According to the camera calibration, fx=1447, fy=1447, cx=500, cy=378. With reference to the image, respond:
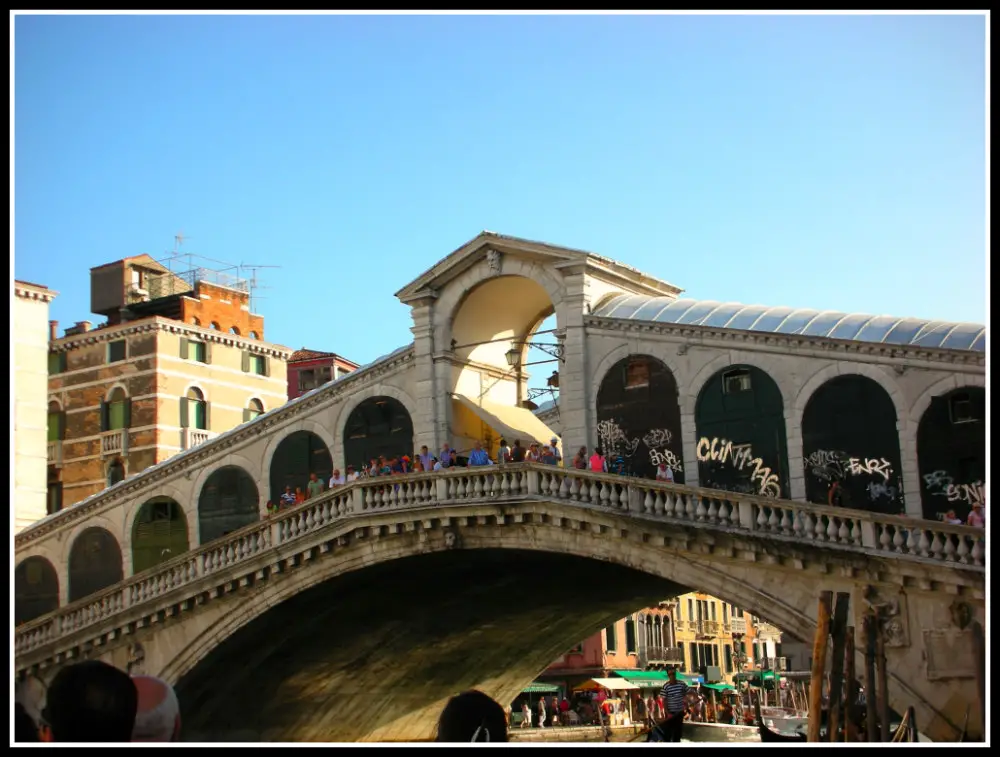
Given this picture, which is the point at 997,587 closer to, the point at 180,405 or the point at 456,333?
the point at 456,333

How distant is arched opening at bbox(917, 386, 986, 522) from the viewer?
24.5 meters

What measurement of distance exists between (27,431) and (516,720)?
21148mm

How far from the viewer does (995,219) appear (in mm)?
12992

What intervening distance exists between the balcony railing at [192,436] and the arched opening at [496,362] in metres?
13.4

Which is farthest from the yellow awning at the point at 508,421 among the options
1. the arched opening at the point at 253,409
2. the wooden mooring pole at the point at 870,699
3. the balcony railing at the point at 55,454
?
the balcony railing at the point at 55,454

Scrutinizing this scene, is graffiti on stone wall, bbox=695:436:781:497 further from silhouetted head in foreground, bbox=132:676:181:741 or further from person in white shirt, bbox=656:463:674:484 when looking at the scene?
silhouetted head in foreground, bbox=132:676:181:741

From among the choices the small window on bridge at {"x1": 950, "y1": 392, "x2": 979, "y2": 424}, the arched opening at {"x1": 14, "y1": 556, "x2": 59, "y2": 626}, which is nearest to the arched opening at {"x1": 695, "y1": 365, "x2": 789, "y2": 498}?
the small window on bridge at {"x1": 950, "y1": 392, "x2": 979, "y2": 424}

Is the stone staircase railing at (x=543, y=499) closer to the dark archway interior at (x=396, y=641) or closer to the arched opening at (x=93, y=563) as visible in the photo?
the dark archway interior at (x=396, y=641)

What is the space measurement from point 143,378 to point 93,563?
28.3ft

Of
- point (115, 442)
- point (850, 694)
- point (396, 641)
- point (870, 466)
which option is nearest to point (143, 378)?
point (115, 442)

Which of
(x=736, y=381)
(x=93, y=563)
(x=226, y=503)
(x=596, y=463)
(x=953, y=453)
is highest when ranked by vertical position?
(x=736, y=381)

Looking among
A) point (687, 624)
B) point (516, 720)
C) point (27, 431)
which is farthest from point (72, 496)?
point (687, 624)

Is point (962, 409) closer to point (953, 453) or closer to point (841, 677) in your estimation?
point (953, 453)

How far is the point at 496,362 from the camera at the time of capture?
32.8 metres
